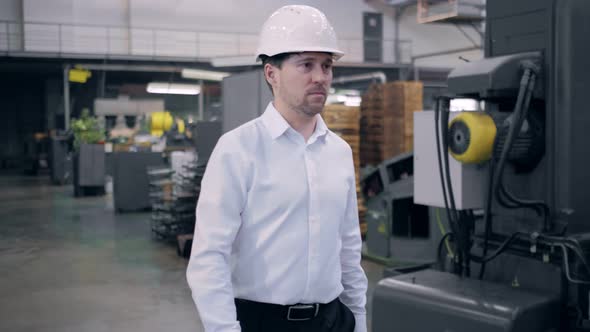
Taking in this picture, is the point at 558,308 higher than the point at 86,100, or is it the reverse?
the point at 86,100

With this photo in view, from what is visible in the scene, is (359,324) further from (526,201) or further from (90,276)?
(90,276)

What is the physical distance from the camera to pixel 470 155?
114 inches

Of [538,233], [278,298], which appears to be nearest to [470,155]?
[538,233]

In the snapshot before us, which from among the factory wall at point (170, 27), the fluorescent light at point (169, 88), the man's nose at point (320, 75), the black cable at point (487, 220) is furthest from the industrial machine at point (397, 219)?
the factory wall at point (170, 27)

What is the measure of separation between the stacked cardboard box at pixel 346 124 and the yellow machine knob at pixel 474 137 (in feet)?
15.5

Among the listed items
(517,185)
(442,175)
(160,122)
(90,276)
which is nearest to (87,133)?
(160,122)

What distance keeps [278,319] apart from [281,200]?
0.35 m

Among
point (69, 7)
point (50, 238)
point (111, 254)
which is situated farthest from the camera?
point (69, 7)

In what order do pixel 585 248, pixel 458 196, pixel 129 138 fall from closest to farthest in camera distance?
pixel 585 248 → pixel 458 196 → pixel 129 138

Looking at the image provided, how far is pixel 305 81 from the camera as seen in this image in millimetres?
1672

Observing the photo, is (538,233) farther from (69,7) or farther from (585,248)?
(69,7)

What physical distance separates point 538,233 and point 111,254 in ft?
18.6

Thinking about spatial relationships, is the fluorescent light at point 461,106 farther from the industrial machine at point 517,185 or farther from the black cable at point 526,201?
the black cable at point 526,201

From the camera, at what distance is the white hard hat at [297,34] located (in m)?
1.66
